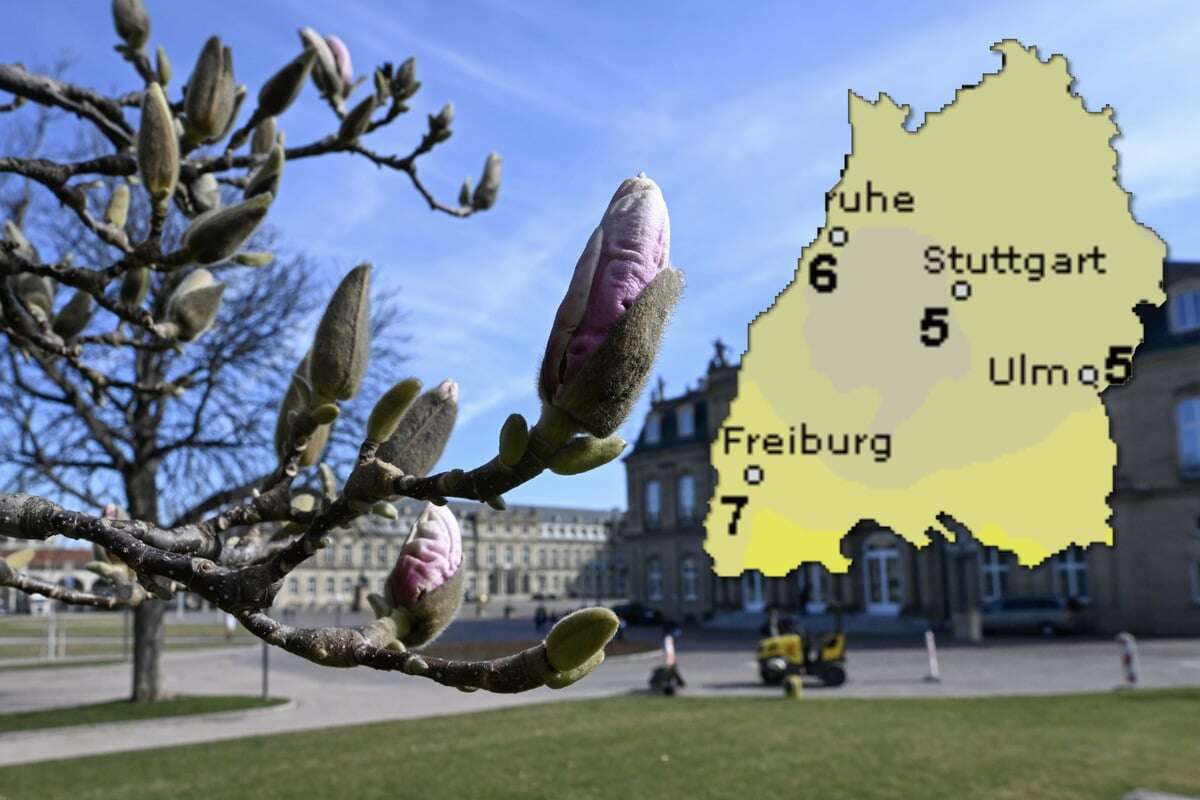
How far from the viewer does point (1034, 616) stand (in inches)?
1188

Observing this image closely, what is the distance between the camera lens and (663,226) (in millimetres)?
827

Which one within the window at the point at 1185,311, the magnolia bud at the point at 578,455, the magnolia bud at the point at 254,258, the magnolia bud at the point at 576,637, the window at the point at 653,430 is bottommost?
the magnolia bud at the point at 576,637

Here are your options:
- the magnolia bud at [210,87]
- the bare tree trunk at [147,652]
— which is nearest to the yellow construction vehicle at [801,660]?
the bare tree trunk at [147,652]

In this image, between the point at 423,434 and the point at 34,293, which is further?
the point at 34,293

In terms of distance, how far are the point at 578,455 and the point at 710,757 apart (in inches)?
393

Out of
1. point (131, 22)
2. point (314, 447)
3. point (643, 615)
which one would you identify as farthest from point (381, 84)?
point (643, 615)

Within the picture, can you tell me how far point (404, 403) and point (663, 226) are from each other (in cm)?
45

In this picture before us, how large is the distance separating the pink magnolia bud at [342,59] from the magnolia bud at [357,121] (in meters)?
0.13

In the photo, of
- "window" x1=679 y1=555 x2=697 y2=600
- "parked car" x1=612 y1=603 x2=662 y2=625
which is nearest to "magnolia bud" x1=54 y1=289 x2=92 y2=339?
"parked car" x1=612 y1=603 x2=662 y2=625

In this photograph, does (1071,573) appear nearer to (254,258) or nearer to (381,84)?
(381,84)

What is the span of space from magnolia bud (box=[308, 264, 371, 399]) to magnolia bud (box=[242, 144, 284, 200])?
109 centimetres

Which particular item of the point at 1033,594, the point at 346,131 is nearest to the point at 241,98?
the point at 346,131

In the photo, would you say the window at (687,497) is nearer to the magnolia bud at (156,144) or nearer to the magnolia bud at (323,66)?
the magnolia bud at (323,66)

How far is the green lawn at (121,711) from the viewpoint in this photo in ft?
48.3
